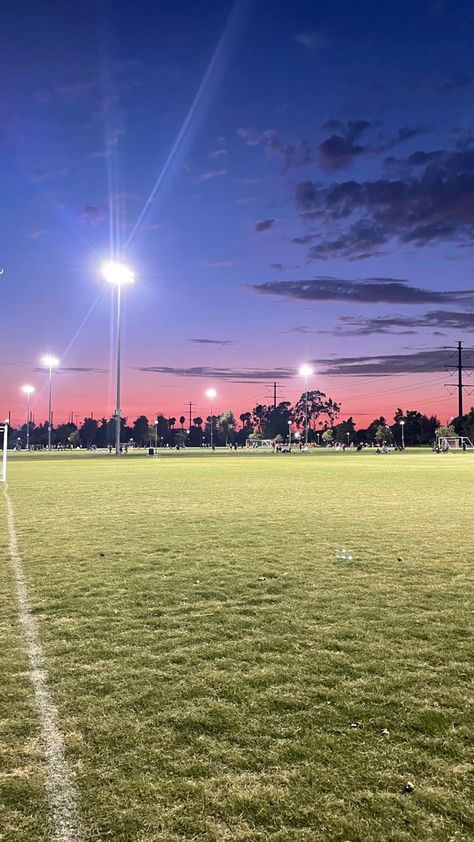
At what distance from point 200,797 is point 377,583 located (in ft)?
17.4

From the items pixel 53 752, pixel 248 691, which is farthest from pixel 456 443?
pixel 53 752

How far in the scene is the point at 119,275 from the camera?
56219mm

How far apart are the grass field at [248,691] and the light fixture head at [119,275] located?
160 feet

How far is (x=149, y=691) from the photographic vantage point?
454 centimetres

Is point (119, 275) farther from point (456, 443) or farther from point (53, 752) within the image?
point (456, 443)

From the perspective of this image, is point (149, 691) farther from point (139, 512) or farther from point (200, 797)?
point (139, 512)

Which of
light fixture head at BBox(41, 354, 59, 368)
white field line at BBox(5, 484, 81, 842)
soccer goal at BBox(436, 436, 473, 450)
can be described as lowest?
white field line at BBox(5, 484, 81, 842)

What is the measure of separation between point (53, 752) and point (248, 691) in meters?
1.50

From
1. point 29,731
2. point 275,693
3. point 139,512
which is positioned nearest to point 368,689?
point 275,693

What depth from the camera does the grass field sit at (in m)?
3.10

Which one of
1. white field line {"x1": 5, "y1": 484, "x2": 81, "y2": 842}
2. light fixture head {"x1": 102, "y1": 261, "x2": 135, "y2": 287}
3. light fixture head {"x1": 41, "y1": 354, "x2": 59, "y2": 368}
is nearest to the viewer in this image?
white field line {"x1": 5, "y1": 484, "x2": 81, "y2": 842}

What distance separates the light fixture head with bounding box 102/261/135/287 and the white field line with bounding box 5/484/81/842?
174 ft

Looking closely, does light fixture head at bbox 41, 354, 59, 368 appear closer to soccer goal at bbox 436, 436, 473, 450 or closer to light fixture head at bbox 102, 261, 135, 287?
light fixture head at bbox 102, 261, 135, 287

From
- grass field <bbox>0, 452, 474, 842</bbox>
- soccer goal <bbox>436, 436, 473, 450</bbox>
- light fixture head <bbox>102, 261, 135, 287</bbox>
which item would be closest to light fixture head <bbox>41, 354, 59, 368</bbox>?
light fixture head <bbox>102, 261, 135, 287</bbox>
